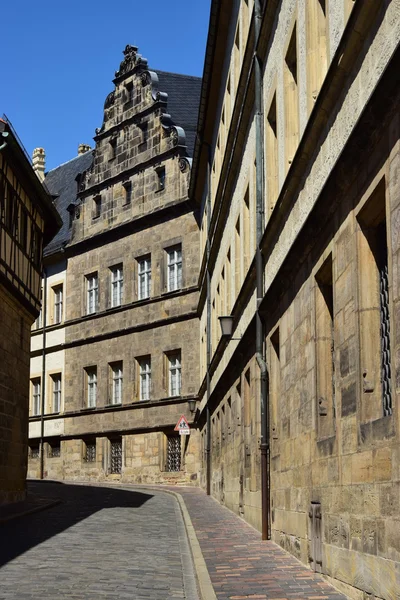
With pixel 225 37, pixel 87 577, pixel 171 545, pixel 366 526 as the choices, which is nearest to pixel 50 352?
pixel 225 37

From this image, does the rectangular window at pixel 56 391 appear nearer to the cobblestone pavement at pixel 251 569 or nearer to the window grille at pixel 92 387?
the window grille at pixel 92 387

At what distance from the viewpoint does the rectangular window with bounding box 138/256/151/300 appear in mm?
38312

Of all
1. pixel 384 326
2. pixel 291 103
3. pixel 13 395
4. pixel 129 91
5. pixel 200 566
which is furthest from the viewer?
pixel 129 91

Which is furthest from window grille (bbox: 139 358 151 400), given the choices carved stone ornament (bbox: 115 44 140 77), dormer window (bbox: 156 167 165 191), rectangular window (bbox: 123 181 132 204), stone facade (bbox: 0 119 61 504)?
stone facade (bbox: 0 119 61 504)

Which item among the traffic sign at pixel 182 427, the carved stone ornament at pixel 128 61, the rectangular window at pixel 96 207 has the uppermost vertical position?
the carved stone ornament at pixel 128 61

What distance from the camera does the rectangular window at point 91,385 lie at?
132 feet

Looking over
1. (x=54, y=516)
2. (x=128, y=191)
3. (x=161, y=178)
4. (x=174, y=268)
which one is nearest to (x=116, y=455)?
(x=174, y=268)

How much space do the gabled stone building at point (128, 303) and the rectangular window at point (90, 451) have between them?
0.17 feet

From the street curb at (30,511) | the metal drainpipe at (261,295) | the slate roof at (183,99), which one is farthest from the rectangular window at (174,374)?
the metal drainpipe at (261,295)

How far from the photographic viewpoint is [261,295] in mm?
14695

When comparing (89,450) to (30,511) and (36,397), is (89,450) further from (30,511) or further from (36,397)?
(30,511)

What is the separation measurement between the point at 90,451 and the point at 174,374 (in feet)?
17.8

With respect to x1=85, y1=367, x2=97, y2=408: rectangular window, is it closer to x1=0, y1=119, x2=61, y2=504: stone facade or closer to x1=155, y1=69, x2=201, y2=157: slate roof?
x1=155, y1=69, x2=201, y2=157: slate roof

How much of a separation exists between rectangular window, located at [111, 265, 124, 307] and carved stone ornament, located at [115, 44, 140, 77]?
7941 millimetres
